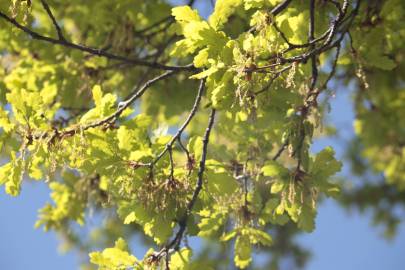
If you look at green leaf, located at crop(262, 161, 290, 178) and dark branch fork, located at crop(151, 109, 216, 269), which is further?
green leaf, located at crop(262, 161, 290, 178)

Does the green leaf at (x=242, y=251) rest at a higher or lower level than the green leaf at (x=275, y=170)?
lower

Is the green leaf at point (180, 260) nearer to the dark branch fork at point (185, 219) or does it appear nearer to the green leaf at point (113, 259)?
the dark branch fork at point (185, 219)

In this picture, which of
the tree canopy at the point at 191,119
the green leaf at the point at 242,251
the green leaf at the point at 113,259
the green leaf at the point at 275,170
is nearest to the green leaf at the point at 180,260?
the tree canopy at the point at 191,119

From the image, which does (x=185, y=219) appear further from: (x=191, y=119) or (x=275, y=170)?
(x=191, y=119)

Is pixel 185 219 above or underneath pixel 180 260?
above

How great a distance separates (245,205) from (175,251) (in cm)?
47

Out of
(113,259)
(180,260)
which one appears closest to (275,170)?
(180,260)

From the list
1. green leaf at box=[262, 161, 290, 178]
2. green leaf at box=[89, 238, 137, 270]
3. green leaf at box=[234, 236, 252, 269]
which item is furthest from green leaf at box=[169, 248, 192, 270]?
green leaf at box=[262, 161, 290, 178]

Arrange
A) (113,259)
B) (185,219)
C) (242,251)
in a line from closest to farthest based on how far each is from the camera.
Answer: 1. (113,259)
2. (185,219)
3. (242,251)

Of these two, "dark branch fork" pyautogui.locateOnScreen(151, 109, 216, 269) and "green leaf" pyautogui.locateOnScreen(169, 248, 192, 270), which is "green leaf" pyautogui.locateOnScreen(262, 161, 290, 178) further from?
"green leaf" pyautogui.locateOnScreen(169, 248, 192, 270)

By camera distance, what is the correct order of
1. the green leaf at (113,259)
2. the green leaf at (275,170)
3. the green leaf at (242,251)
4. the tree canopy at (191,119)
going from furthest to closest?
the green leaf at (242,251)
the green leaf at (275,170)
the green leaf at (113,259)
the tree canopy at (191,119)

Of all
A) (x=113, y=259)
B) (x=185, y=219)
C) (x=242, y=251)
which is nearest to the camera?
(x=113, y=259)

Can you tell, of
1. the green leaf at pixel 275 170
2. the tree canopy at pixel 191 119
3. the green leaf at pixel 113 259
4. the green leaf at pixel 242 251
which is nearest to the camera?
the tree canopy at pixel 191 119

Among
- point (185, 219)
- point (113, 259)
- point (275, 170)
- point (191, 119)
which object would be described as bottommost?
point (113, 259)
